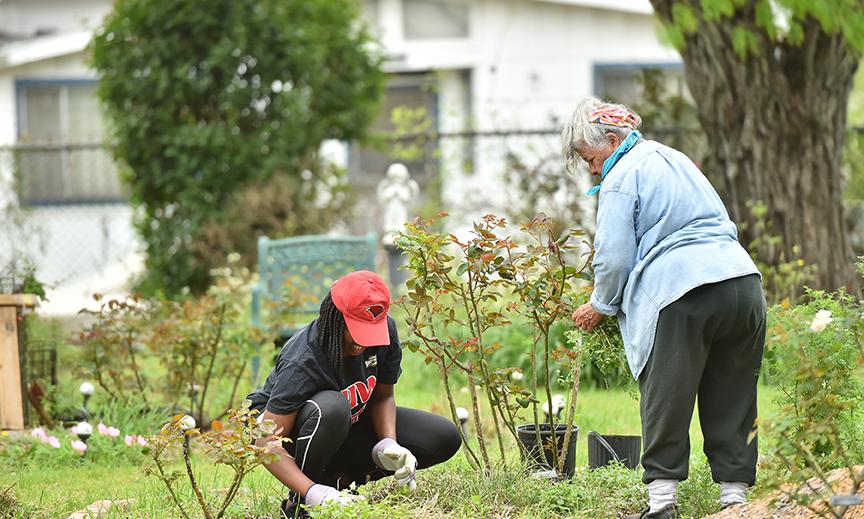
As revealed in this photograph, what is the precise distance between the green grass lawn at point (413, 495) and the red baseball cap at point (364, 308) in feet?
1.83

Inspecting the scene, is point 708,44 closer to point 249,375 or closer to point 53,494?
point 249,375

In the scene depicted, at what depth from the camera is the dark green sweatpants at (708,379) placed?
13.8 ft

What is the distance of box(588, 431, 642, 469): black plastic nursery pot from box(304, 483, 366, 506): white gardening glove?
126cm

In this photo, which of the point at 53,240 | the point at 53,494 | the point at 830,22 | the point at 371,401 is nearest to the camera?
the point at 371,401

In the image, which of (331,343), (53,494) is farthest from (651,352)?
(53,494)

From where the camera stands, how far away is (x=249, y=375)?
788 cm

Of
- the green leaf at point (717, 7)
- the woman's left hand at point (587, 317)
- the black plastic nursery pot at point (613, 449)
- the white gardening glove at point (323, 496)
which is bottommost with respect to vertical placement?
the black plastic nursery pot at point (613, 449)

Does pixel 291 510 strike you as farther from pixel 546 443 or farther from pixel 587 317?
pixel 587 317

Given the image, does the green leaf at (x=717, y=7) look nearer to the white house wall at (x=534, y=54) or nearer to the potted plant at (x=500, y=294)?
the potted plant at (x=500, y=294)

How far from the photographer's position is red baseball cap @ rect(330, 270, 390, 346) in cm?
438

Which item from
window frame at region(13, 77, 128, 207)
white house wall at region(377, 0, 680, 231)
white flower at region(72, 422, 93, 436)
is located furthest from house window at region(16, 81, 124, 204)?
white flower at region(72, 422, 93, 436)

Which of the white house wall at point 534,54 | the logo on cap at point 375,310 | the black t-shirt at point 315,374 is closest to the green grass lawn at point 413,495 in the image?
the black t-shirt at point 315,374

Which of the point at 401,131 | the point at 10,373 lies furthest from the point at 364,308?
the point at 401,131

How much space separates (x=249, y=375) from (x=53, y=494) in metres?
2.62
